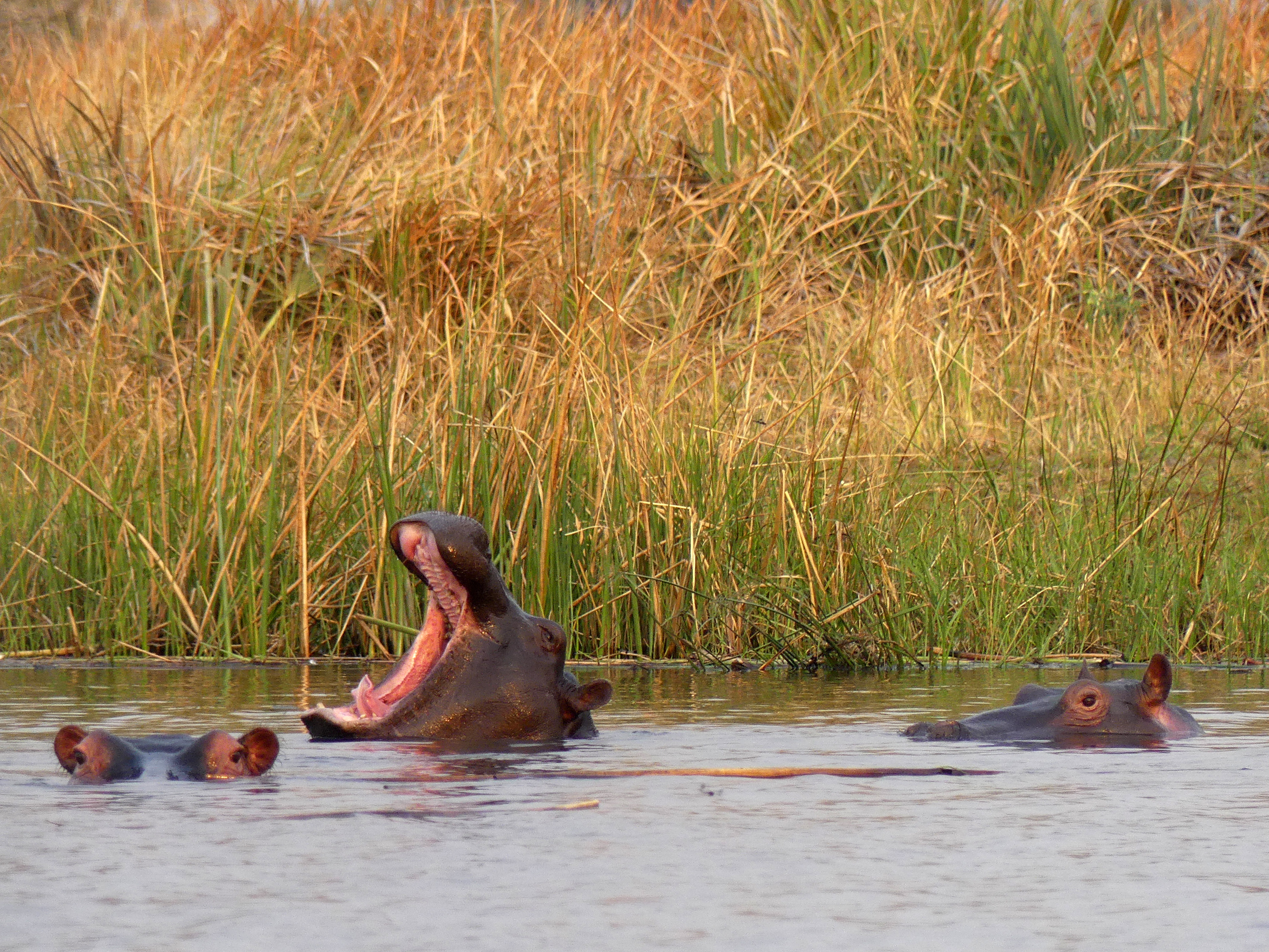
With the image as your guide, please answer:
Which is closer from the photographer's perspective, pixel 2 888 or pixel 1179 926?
pixel 1179 926

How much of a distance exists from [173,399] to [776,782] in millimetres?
5341

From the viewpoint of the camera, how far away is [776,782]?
3980mm

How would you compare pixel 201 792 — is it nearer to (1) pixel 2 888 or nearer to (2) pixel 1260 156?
(1) pixel 2 888

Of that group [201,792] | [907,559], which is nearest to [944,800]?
[201,792]

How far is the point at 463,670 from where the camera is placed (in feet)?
14.6

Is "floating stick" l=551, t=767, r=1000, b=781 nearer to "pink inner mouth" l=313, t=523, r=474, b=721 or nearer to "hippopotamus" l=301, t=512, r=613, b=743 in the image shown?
"hippopotamus" l=301, t=512, r=613, b=743

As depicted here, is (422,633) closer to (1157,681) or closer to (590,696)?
(590,696)

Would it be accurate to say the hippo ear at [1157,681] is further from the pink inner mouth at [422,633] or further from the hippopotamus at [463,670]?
the pink inner mouth at [422,633]

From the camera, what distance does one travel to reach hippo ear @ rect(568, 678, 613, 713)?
4.50m

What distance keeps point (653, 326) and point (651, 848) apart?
19.6 feet

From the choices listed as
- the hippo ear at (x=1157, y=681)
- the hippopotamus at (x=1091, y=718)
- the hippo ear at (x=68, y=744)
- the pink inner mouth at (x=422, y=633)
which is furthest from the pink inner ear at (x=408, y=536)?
the hippo ear at (x=1157, y=681)

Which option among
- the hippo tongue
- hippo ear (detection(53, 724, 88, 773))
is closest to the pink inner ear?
the hippo tongue

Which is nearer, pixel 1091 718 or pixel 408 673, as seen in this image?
pixel 408 673

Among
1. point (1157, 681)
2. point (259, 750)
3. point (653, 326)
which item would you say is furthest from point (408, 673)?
point (653, 326)
